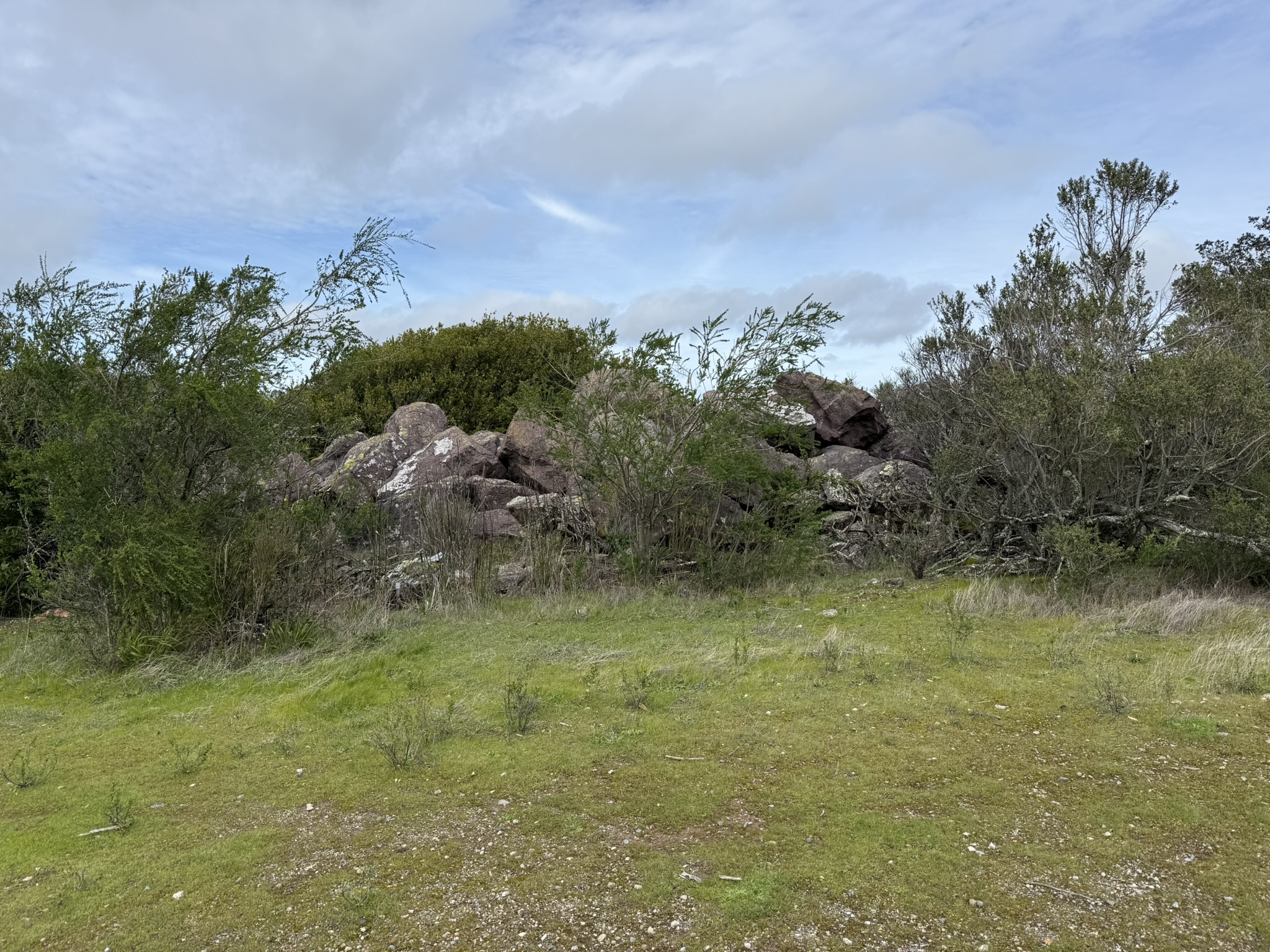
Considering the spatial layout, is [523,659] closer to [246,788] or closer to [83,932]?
[246,788]

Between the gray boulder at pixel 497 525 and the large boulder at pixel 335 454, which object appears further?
the large boulder at pixel 335 454

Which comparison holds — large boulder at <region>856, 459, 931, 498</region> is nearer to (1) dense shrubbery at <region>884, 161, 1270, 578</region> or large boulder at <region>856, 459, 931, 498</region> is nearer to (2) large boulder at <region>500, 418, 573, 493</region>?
(1) dense shrubbery at <region>884, 161, 1270, 578</region>

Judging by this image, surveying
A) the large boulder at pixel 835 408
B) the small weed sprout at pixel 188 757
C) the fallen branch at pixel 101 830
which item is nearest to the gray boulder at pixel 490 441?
the large boulder at pixel 835 408

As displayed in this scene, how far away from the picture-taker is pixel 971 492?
12.1 m

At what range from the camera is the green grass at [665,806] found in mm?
3215

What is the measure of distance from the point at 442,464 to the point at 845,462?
6.08 m

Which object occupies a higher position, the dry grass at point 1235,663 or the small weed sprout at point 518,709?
the small weed sprout at point 518,709

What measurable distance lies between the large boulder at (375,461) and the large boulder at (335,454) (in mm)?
275

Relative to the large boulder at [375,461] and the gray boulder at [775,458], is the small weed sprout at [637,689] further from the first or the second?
the large boulder at [375,461]

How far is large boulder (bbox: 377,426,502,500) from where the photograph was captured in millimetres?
12367

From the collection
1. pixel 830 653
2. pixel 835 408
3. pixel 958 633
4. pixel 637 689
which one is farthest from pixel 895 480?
pixel 637 689

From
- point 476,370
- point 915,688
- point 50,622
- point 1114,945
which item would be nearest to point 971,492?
point 915,688

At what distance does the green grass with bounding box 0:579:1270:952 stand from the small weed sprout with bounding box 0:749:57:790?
0.06m

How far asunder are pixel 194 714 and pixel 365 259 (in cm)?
426
